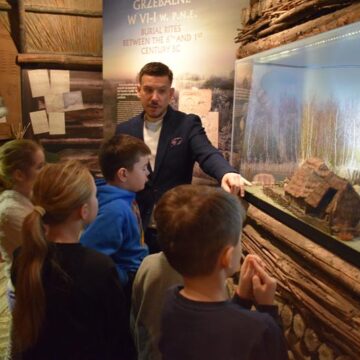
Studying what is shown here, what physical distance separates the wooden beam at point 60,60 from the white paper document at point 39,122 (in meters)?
0.52

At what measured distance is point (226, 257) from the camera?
110cm

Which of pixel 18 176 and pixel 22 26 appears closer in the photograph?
pixel 18 176


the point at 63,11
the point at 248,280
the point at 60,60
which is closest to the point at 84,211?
the point at 248,280

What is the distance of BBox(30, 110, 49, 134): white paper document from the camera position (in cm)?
448

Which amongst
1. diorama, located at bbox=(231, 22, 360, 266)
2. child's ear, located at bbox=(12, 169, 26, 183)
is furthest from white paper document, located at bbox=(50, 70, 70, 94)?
child's ear, located at bbox=(12, 169, 26, 183)

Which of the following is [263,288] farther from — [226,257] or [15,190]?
[15,190]

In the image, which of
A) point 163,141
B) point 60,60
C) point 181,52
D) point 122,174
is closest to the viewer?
point 122,174

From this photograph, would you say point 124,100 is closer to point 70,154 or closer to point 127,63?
point 127,63

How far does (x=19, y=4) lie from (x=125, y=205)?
337 cm

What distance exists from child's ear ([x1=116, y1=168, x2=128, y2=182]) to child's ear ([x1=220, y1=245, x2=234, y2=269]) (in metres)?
0.87

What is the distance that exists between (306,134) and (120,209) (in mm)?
1473

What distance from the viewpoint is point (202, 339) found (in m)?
1.04

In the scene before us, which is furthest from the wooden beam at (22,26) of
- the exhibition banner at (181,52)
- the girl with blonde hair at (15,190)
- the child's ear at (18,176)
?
the child's ear at (18,176)

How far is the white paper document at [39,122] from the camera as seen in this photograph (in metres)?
4.48
